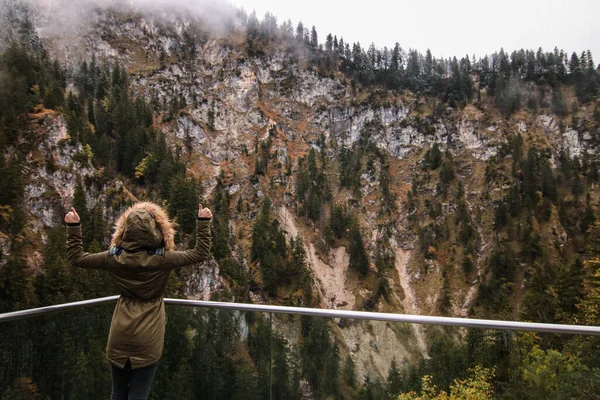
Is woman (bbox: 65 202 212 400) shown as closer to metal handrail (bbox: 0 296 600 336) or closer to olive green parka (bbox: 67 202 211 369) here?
olive green parka (bbox: 67 202 211 369)

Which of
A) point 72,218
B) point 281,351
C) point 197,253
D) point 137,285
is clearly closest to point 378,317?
point 281,351

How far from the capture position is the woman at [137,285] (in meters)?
2.44

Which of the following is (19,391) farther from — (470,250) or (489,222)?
(489,222)

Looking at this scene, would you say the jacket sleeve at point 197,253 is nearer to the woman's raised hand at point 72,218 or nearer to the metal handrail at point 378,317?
the woman's raised hand at point 72,218

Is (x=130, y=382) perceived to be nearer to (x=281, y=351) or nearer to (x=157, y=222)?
(x=157, y=222)

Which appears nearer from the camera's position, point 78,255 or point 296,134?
point 78,255

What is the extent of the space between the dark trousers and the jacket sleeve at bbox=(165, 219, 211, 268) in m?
0.82

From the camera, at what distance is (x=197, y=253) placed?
8.83ft

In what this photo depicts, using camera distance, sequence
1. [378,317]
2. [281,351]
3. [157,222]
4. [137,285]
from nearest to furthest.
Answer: [137,285]
[157,222]
[378,317]
[281,351]

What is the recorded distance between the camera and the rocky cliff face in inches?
2522

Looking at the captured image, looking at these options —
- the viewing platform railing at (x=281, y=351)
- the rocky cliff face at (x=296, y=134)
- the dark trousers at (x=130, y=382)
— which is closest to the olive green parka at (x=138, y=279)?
the dark trousers at (x=130, y=382)

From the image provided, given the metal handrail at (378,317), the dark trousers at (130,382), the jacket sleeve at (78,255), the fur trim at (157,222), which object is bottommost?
the dark trousers at (130,382)

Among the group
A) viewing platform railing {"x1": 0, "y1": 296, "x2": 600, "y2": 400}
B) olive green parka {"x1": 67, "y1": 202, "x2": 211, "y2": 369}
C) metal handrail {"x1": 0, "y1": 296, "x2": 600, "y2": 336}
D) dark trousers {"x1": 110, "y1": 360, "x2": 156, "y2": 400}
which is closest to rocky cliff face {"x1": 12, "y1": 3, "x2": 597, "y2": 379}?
viewing platform railing {"x1": 0, "y1": 296, "x2": 600, "y2": 400}

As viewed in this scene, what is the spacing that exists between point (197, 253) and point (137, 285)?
0.47m
